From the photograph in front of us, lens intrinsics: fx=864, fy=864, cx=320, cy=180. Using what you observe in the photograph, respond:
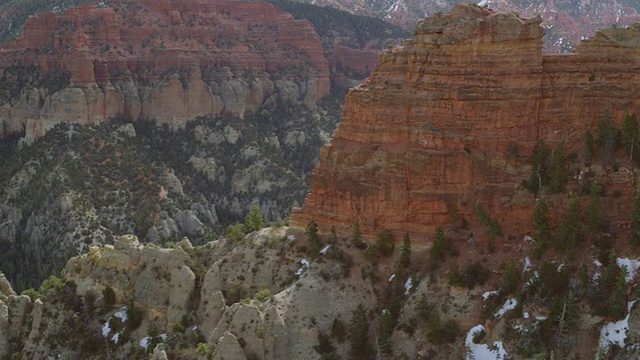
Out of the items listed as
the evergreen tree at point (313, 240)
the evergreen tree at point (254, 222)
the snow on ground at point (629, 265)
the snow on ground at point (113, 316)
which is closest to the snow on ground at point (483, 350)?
the snow on ground at point (629, 265)

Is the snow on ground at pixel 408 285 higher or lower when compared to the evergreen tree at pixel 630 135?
lower

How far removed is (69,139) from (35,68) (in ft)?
68.2

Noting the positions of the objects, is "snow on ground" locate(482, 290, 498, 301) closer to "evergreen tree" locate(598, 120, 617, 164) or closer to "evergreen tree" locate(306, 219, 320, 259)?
"evergreen tree" locate(598, 120, 617, 164)

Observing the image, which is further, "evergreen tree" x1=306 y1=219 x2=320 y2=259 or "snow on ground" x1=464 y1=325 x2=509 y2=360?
"evergreen tree" x1=306 y1=219 x2=320 y2=259

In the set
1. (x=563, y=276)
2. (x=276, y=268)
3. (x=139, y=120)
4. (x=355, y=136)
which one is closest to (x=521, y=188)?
(x=563, y=276)

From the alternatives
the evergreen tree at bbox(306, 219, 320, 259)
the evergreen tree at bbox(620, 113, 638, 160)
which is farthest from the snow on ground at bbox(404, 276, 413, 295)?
the evergreen tree at bbox(620, 113, 638, 160)

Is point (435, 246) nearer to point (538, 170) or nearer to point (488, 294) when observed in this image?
point (488, 294)

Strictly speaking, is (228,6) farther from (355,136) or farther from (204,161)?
(355,136)

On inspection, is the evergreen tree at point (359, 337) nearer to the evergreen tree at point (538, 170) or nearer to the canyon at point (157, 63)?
the evergreen tree at point (538, 170)

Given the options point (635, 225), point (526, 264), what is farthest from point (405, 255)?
point (635, 225)

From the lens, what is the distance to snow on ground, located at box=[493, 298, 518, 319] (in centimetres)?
5534

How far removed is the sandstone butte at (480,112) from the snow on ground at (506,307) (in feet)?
21.5

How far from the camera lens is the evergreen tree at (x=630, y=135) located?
195 ft

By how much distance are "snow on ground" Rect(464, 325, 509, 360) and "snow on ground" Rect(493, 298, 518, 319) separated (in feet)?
4.64
